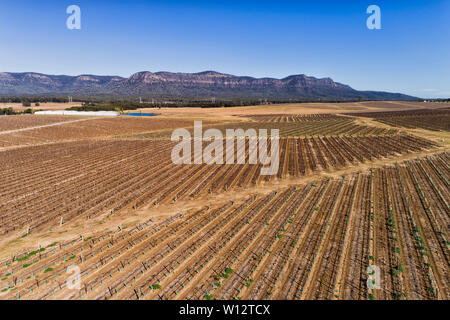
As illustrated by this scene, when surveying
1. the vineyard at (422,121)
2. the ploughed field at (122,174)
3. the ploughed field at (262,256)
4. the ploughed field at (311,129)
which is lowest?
the ploughed field at (262,256)

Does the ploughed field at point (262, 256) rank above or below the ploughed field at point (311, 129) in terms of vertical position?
below

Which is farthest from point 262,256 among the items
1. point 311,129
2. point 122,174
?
point 311,129

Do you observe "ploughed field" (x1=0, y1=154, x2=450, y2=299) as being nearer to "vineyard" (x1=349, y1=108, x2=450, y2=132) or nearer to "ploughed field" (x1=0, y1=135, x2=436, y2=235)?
"ploughed field" (x1=0, y1=135, x2=436, y2=235)

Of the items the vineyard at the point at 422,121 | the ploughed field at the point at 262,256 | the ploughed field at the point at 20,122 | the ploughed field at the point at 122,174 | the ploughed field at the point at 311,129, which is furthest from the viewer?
the vineyard at the point at 422,121

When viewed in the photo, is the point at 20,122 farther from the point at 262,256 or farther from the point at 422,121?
the point at 422,121

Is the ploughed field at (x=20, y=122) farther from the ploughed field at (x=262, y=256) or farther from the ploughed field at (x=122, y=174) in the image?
the ploughed field at (x=262, y=256)

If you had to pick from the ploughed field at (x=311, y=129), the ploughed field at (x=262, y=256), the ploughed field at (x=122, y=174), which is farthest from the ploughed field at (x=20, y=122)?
the ploughed field at (x=262, y=256)
